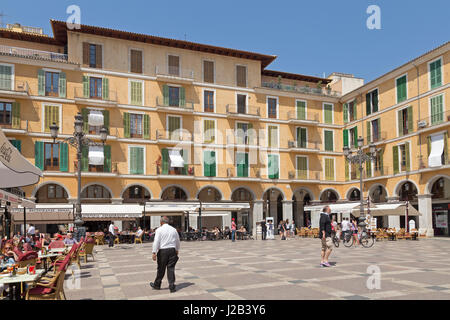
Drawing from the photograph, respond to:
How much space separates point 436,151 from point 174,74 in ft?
67.1

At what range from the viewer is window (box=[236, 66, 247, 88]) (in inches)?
1479

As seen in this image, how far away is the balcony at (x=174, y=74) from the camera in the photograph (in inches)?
1344

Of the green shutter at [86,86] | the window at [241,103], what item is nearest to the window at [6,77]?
the green shutter at [86,86]

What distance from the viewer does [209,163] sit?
116ft

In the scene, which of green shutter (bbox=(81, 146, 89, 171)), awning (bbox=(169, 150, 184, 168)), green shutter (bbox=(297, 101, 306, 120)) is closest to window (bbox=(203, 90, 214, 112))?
awning (bbox=(169, 150, 184, 168))

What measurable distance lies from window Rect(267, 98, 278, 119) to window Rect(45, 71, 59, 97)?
17453mm

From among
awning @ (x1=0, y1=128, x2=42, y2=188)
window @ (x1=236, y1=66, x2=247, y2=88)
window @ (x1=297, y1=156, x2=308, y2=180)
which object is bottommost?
awning @ (x1=0, y1=128, x2=42, y2=188)

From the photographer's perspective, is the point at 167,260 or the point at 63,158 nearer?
the point at 167,260

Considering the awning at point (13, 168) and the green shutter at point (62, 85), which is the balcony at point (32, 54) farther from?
the awning at point (13, 168)

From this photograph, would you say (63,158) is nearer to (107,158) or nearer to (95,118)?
(107,158)

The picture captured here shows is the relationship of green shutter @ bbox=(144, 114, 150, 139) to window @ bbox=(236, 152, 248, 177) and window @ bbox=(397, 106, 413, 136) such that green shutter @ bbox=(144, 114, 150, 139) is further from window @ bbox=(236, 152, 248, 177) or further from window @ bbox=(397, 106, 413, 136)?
window @ bbox=(397, 106, 413, 136)

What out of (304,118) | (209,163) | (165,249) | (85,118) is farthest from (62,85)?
(165,249)

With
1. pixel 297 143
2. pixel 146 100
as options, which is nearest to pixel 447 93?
pixel 297 143

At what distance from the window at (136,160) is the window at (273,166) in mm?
10907
